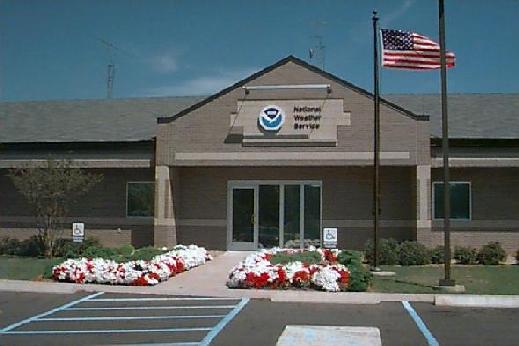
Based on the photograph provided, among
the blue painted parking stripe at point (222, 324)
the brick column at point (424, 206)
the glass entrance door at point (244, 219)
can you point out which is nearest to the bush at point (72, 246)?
the glass entrance door at point (244, 219)

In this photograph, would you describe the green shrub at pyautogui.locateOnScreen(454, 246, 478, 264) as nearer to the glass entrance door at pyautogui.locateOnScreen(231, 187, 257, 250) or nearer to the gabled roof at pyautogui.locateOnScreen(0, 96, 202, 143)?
the glass entrance door at pyautogui.locateOnScreen(231, 187, 257, 250)

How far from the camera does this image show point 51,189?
2097 cm

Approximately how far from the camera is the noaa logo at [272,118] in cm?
2148

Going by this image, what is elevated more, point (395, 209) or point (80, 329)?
point (395, 209)

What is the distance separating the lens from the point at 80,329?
32.5ft

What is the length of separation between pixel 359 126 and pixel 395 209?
3224 mm

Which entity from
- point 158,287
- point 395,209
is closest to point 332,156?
point 395,209

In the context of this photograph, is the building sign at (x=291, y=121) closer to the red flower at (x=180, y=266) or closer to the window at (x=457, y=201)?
the window at (x=457, y=201)

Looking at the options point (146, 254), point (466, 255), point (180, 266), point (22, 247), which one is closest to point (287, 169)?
point (466, 255)

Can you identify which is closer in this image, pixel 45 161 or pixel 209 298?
pixel 209 298

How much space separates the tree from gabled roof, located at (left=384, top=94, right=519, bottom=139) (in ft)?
39.0

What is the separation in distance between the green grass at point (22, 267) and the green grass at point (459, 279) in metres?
8.55

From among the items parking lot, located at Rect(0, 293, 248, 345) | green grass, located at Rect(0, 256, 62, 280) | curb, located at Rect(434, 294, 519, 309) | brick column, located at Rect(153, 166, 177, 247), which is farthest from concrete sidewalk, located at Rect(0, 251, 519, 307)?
brick column, located at Rect(153, 166, 177, 247)

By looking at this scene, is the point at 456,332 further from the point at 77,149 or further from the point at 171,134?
the point at 77,149
